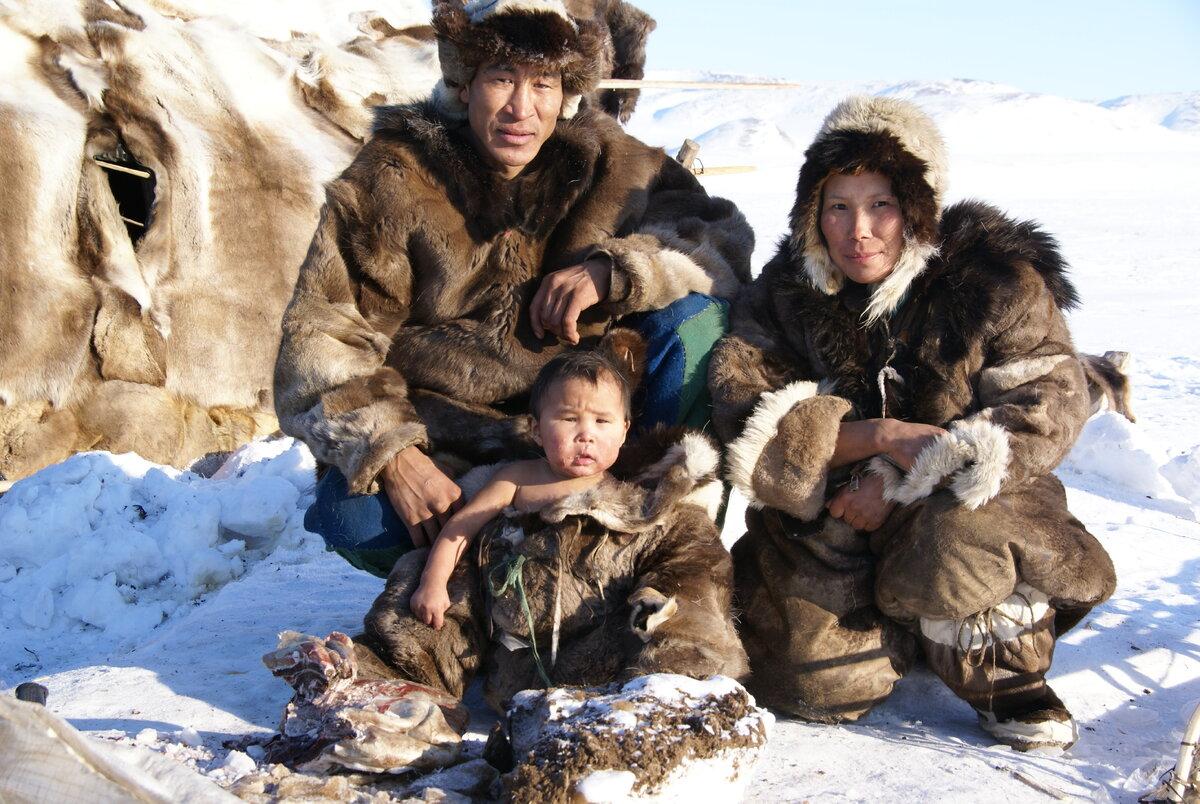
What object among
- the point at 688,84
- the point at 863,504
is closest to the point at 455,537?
the point at 863,504

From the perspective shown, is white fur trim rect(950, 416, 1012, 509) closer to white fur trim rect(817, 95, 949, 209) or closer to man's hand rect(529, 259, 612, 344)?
white fur trim rect(817, 95, 949, 209)

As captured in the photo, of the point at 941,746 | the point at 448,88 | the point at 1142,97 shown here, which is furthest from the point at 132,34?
the point at 1142,97

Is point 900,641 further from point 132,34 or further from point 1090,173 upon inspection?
point 1090,173

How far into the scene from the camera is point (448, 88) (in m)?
2.74

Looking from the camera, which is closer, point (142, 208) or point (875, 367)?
point (875, 367)

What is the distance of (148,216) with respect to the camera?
4.93 metres

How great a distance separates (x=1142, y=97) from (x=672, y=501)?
183 ft

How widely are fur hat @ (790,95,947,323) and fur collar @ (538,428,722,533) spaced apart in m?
0.48

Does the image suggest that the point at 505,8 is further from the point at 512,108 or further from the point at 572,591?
the point at 572,591

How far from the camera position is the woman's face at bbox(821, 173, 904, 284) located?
2344 millimetres

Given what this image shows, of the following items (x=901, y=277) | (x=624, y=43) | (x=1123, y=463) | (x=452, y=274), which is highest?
(x=624, y=43)

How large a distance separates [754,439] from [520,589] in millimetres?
559

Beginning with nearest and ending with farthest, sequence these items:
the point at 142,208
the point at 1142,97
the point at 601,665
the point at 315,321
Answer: the point at 601,665, the point at 315,321, the point at 142,208, the point at 1142,97

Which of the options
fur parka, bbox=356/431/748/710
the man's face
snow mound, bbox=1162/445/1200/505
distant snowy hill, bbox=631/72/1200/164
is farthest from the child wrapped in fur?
distant snowy hill, bbox=631/72/1200/164
